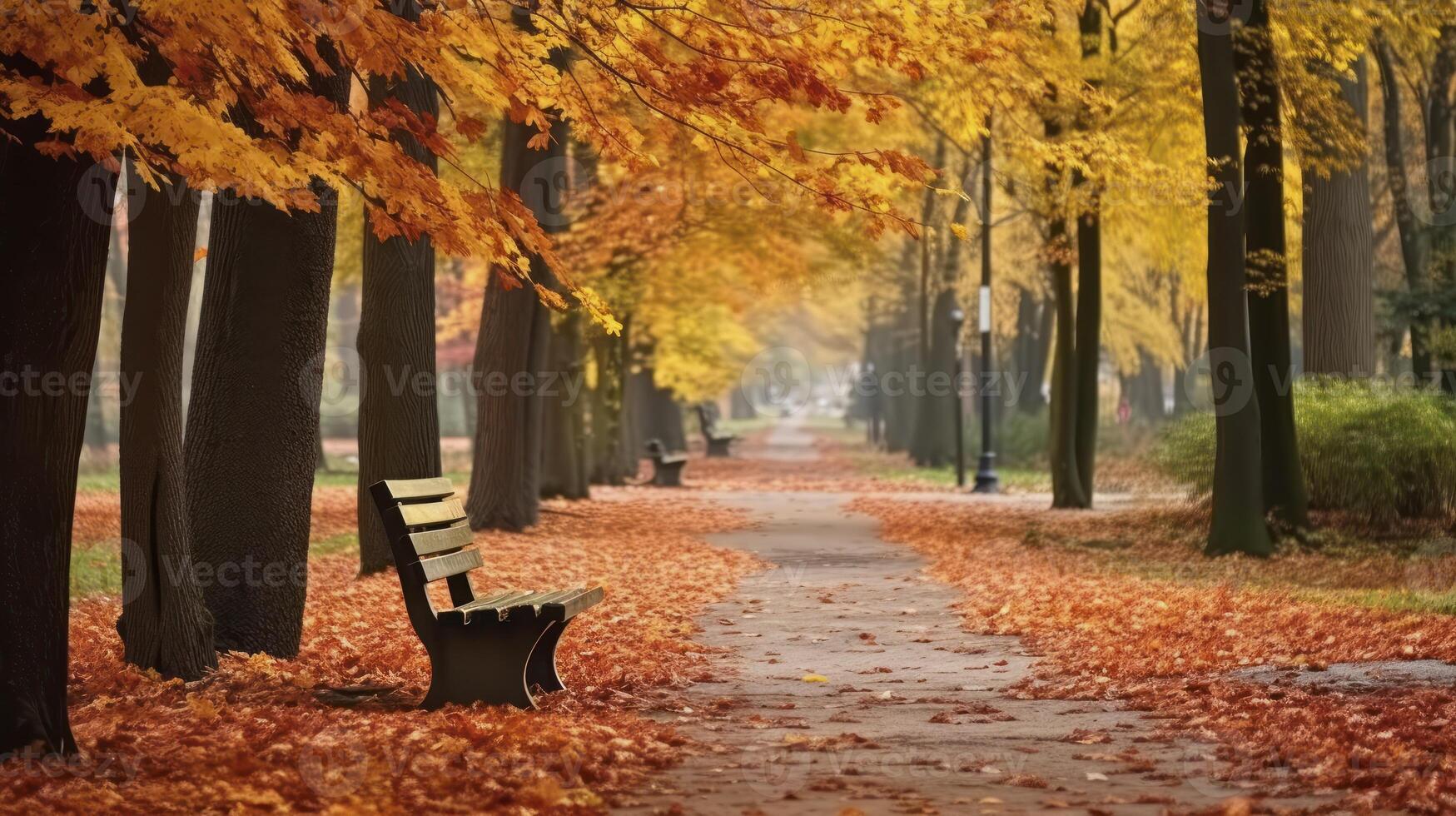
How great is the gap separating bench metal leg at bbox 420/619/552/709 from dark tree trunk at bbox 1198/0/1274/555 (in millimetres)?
10354

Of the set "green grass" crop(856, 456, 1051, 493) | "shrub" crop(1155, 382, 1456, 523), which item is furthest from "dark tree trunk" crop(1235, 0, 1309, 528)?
"green grass" crop(856, 456, 1051, 493)

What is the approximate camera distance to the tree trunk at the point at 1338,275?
20672 mm

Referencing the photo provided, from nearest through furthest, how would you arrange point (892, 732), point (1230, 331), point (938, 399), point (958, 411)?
point (892, 732) → point (1230, 331) → point (958, 411) → point (938, 399)

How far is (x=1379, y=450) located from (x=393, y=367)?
410 inches

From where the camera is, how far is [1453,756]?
6.45m

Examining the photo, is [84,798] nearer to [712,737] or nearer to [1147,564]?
[712,737]

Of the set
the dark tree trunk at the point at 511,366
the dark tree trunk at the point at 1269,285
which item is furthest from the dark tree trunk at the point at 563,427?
the dark tree trunk at the point at 1269,285

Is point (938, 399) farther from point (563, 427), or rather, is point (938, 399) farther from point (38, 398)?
point (38, 398)

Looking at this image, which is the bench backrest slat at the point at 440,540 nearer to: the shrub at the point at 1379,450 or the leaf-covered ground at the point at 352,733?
the leaf-covered ground at the point at 352,733

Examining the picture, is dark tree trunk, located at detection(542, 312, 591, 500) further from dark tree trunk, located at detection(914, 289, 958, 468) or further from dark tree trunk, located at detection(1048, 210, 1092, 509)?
dark tree trunk, located at detection(914, 289, 958, 468)

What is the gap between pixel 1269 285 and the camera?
56.5 ft

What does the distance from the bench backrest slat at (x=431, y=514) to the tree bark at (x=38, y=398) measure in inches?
62.2

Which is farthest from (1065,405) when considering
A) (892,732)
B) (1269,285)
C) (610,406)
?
(892,732)

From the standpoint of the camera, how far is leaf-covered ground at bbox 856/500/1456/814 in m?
6.51
